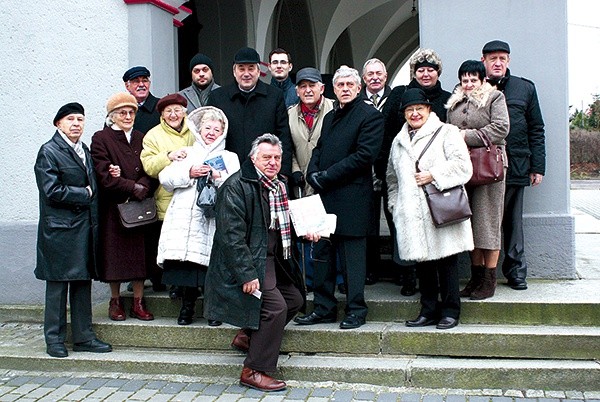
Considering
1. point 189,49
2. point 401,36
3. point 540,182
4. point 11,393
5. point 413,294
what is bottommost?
point 11,393

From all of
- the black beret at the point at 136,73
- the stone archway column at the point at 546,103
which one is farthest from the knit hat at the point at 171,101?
the stone archway column at the point at 546,103

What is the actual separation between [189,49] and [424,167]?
741cm

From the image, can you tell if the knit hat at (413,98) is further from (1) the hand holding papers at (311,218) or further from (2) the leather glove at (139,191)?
(2) the leather glove at (139,191)

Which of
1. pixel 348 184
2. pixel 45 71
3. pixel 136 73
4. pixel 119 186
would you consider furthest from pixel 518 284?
pixel 45 71

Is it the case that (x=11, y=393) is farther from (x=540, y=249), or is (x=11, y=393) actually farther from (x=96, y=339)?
(x=540, y=249)

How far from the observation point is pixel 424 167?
5.64 meters

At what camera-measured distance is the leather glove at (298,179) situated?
20.4 ft

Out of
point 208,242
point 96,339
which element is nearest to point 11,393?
point 96,339

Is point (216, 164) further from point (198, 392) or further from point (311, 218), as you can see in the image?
point (198, 392)

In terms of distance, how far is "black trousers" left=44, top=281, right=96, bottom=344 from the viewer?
19.8ft

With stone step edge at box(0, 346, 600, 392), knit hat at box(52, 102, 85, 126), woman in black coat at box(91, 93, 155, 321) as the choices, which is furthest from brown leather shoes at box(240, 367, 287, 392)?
knit hat at box(52, 102, 85, 126)

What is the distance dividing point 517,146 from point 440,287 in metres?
1.37

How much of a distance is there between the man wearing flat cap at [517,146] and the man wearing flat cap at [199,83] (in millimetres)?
2338

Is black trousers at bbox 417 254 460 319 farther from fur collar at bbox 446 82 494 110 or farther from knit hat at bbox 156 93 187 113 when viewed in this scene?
knit hat at bbox 156 93 187 113
